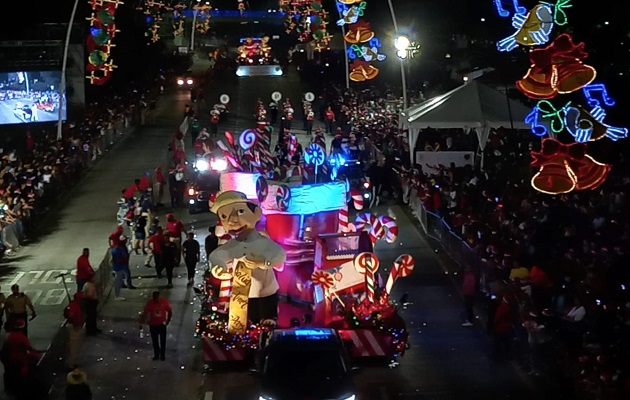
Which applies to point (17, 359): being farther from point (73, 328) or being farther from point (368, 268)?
point (368, 268)

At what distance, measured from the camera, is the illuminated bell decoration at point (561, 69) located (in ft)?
67.3

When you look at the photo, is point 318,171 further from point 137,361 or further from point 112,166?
point 112,166

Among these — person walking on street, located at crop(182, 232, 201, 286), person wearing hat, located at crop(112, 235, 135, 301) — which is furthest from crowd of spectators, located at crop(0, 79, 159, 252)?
person walking on street, located at crop(182, 232, 201, 286)

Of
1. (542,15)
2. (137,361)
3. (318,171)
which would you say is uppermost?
(542,15)

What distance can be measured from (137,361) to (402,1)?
64469 mm

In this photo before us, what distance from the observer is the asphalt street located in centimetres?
1540

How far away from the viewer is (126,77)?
231 ft

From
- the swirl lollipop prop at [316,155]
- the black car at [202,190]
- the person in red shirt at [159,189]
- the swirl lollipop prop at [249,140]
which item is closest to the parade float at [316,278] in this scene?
the swirl lollipop prop at [316,155]

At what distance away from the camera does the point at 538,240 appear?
65.9ft

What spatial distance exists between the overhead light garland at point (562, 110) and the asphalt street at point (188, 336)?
3.23 meters

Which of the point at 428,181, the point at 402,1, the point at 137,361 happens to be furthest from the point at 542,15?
the point at 402,1

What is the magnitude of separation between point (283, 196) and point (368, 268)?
259cm

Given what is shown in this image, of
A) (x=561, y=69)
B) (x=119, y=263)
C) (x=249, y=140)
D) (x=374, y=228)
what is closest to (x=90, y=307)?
(x=119, y=263)

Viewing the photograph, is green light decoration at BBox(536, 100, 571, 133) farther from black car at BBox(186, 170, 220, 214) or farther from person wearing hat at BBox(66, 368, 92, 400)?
person wearing hat at BBox(66, 368, 92, 400)
